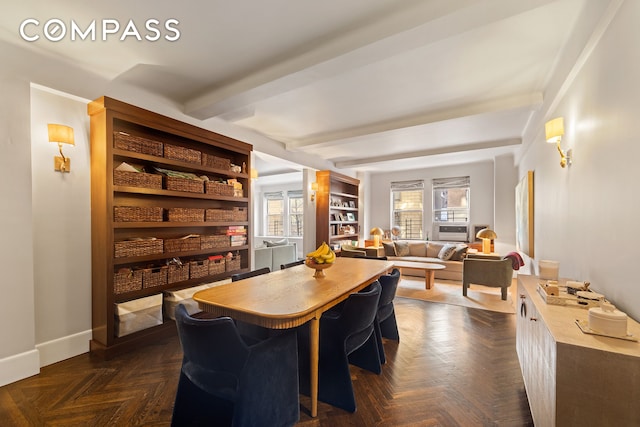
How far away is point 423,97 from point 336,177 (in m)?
3.52

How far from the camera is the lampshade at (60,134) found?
242cm

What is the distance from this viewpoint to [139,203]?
3.10 m

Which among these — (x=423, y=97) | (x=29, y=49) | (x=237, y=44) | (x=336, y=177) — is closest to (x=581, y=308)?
(x=423, y=97)

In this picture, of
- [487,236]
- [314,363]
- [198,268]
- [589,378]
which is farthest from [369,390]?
[487,236]

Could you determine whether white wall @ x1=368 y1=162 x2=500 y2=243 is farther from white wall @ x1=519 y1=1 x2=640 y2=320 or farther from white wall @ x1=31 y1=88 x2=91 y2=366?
white wall @ x1=31 y1=88 x2=91 y2=366

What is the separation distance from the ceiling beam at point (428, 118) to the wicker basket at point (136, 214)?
2946mm

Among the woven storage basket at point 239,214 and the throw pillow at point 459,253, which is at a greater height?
the woven storage basket at point 239,214

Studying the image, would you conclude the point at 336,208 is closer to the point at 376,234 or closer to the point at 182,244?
the point at 376,234

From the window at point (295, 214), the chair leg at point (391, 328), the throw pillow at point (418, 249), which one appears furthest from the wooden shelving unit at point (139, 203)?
the window at point (295, 214)

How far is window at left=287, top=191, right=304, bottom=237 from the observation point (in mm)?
9234

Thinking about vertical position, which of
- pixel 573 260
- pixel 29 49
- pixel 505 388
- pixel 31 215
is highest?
pixel 29 49

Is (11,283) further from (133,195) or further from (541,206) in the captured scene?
(541,206)

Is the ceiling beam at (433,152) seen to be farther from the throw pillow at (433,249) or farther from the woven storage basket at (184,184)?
the woven storage basket at (184,184)

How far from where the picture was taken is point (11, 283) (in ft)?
7.25
